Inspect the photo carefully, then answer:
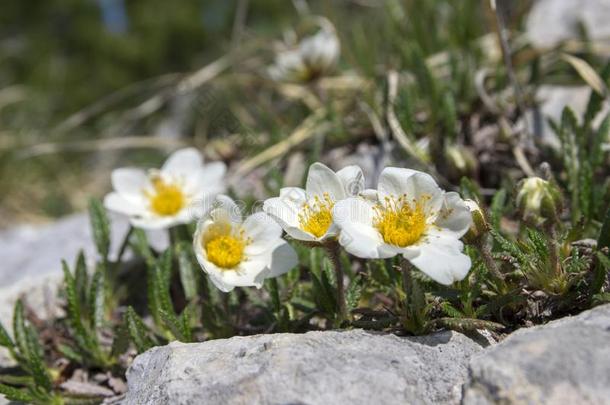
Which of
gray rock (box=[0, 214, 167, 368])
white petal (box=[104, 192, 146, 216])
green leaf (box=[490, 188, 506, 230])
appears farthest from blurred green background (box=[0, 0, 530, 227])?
white petal (box=[104, 192, 146, 216])

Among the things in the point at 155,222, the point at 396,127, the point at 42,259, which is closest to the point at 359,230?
the point at 155,222

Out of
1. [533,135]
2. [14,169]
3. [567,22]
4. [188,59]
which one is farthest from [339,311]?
[188,59]

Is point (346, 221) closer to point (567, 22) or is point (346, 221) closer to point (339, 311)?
point (339, 311)

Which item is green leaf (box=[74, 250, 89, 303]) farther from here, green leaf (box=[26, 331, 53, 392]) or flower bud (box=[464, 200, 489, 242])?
flower bud (box=[464, 200, 489, 242])

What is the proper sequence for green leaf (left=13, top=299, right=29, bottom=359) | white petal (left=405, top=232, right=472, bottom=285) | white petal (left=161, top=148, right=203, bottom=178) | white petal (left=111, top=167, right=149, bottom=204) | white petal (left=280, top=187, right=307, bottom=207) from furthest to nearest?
1. white petal (left=161, top=148, right=203, bottom=178)
2. white petal (left=111, top=167, right=149, bottom=204)
3. green leaf (left=13, top=299, right=29, bottom=359)
4. white petal (left=280, top=187, right=307, bottom=207)
5. white petal (left=405, top=232, right=472, bottom=285)

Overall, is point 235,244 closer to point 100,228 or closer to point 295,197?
point 295,197
